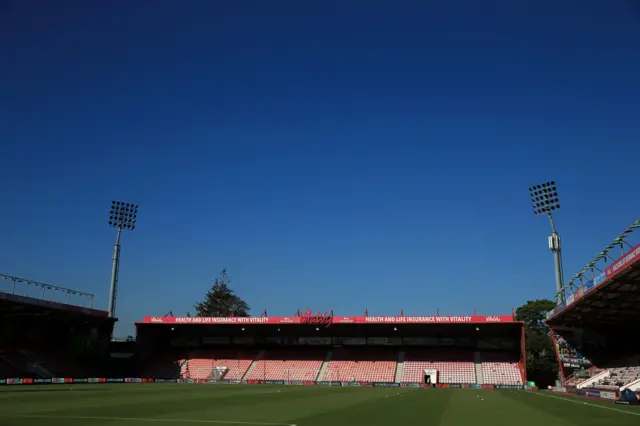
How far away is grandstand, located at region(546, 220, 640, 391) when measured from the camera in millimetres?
32344

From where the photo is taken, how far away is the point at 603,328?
49781mm

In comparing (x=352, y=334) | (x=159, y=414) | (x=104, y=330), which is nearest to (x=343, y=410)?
(x=159, y=414)

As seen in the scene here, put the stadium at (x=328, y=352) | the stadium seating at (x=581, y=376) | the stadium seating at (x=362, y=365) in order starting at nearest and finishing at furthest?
1. the stadium at (x=328, y=352)
2. the stadium seating at (x=581, y=376)
3. the stadium seating at (x=362, y=365)

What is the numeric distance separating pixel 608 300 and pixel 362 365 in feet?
107

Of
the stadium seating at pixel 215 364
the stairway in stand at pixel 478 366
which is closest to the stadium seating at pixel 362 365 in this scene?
the stairway in stand at pixel 478 366

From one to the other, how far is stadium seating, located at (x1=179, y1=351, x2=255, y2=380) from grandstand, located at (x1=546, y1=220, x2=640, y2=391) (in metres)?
37.3

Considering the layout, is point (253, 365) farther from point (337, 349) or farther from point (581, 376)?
point (581, 376)

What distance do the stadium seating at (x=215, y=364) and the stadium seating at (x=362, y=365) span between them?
1129 cm

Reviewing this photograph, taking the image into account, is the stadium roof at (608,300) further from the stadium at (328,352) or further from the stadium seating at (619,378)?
the stadium seating at (619,378)

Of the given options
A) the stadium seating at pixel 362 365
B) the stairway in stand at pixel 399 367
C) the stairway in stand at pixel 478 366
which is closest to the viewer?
the stairway in stand at pixel 478 366

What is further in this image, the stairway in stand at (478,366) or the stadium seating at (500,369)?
the stairway in stand at (478,366)

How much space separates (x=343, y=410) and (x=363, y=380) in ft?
128

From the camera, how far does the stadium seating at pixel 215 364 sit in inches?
2544

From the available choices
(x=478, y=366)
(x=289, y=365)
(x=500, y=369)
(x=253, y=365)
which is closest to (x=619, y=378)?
(x=500, y=369)
